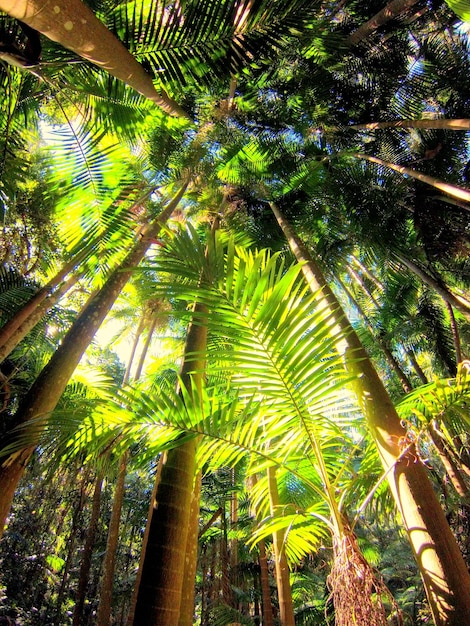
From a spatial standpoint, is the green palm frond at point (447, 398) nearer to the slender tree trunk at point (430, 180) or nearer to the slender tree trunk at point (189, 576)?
the slender tree trunk at point (189, 576)

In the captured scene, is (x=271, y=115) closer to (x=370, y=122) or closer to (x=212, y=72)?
(x=370, y=122)

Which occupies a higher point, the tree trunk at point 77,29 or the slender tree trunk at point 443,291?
the slender tree trunk at point 443,291

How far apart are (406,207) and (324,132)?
75.7 inches

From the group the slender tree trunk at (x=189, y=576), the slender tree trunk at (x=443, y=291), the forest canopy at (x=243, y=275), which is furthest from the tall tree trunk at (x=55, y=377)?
the slender tree trunk at (x=443, y=291)

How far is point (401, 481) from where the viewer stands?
5.28ft

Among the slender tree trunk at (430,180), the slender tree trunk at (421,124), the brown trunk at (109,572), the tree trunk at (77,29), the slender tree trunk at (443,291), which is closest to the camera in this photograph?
the tree trunk at (77,29)

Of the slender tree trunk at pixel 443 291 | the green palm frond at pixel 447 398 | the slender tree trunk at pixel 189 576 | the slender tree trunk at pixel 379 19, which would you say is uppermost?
the slender tree trunk at pixel 379 19

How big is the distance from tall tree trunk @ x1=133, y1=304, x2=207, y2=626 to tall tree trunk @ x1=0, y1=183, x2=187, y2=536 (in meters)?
0.80

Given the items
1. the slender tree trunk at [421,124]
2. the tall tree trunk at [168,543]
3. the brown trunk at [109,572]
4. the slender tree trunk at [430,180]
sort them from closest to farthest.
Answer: the tall tree trunk at [168,543], the slender tree trunk at [421,124], the slender tree trunk at [430,180], the brown trunk at [109,572]

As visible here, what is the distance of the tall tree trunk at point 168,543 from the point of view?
173 centimetres

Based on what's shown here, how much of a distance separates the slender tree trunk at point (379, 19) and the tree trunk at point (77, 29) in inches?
215

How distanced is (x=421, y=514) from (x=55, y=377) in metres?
2.52

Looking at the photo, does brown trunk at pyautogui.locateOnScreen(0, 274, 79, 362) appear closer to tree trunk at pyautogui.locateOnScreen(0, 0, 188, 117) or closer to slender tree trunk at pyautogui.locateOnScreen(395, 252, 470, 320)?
tree trunk at pyautogui.locateOnScreen(0, 0, 188, 117)

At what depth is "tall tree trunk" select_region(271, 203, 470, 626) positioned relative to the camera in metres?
1.30
